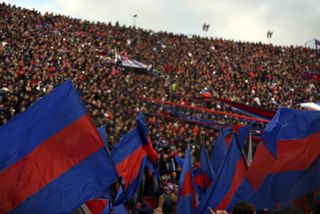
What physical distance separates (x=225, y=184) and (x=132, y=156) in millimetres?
2405

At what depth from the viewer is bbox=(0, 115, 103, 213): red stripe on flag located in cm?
469

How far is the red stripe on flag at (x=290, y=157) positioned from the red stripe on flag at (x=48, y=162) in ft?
7.51

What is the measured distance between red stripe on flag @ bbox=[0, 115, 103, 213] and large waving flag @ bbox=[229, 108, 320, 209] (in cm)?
225

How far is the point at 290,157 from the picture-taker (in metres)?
6.27

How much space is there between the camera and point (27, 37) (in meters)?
22.4

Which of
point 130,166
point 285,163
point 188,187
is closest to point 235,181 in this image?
point 285,163

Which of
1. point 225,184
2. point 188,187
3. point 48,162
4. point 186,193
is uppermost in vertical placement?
point 48,162

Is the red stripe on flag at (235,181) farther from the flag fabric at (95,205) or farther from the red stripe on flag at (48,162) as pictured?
the red stripe on flag at (48,162)

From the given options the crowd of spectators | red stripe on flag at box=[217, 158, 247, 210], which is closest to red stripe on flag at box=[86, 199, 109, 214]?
red stripe on flag at box=[217, 158, 247, 210]

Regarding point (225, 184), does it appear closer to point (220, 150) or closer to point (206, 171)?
point (206, 171)

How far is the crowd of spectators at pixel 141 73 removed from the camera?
57.5 ft

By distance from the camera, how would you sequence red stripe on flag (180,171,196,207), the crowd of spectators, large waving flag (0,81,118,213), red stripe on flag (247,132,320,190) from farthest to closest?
the crowd of spectators → red stripe on flag (180,171,196,207) → red stripe on flag (247,132,320,190) → large waving flag (0,81,118,213)

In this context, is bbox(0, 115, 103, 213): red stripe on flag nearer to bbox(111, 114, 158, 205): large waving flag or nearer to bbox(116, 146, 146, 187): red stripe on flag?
Answer: bbox(111, 114, 158, 205): large waving flag

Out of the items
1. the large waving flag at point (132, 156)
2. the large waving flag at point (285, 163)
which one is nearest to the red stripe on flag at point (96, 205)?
the large waving flag at point (285, 163)
